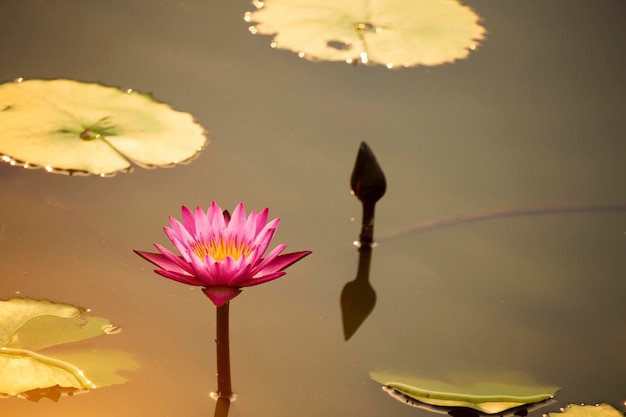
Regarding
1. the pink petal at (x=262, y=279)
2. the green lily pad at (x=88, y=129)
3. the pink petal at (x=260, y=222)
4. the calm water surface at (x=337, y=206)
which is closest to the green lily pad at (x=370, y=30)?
the calm water surface at (x=337, y=206)

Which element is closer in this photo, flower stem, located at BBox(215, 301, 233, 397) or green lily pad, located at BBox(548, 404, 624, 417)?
flower stem, located at BBox(215, 301, 233, 397)

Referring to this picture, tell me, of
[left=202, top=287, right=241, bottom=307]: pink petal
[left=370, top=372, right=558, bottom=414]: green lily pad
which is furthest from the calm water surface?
[left=202, top=287, right=241, bottom=307]: pink petal

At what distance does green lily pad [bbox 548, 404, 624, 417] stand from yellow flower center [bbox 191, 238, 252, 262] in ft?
2.43

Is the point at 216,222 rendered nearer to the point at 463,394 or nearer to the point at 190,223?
the point at 190,223

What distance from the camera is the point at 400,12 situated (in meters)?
3.30

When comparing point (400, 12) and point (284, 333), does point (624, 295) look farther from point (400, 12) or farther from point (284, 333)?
point (400, 12)

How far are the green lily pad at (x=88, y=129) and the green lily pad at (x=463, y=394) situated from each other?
40.8 inches

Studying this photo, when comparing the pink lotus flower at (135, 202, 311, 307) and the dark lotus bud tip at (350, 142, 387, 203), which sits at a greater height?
the dark lotus bud tip at (350, 142, 387, 203)

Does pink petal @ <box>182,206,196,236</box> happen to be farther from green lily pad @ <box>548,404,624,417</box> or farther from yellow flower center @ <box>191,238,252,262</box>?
green lily pad @ <box>548,404,624,417</box>

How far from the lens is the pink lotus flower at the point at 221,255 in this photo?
1.66m

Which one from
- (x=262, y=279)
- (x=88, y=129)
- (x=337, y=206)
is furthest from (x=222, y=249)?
(x=88, y=129)

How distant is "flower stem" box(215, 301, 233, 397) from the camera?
5.66 feet

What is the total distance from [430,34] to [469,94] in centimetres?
32

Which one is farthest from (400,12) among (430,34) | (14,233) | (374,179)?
(14,233)
